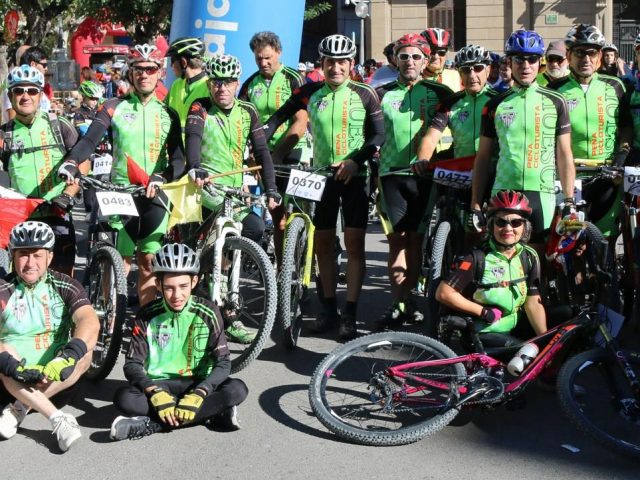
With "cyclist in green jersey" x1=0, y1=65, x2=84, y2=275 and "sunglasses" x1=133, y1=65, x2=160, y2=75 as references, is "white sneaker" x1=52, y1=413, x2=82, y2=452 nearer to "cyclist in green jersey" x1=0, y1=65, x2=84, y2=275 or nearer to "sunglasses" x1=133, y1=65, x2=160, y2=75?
"cyclist in green jersey" x1=0, y1=65, x2=84, y2=275

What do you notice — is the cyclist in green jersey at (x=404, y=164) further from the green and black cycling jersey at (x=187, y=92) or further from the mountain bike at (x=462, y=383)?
the mountain bike at (x=462, y=383)

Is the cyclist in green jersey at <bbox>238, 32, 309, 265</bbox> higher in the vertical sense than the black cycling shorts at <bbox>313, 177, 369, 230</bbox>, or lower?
higher

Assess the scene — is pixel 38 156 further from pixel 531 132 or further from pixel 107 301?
pixel 531 132

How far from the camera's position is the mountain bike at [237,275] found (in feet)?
20.5

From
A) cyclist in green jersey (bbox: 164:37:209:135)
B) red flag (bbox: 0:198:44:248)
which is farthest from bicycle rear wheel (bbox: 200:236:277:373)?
cyclist in green jersey (bbox: 164:37:209:135)

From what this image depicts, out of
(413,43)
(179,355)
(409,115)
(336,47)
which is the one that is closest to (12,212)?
(179,355)

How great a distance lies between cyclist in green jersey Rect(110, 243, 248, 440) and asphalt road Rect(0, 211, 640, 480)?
0.55ft

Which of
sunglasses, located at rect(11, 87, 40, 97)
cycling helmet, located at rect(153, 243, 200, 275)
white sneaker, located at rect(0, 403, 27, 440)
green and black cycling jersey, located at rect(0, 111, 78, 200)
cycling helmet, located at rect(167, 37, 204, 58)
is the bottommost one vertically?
white sneaker, located at rect(0, 403, 27, 440)

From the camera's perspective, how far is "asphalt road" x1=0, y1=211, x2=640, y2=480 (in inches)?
189

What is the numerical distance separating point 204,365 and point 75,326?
2.46 feet

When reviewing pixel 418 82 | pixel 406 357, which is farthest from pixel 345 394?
pixel 418 82

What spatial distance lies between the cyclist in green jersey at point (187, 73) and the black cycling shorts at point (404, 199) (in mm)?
1709

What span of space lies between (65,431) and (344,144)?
2.97 m

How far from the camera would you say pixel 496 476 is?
4.74m
